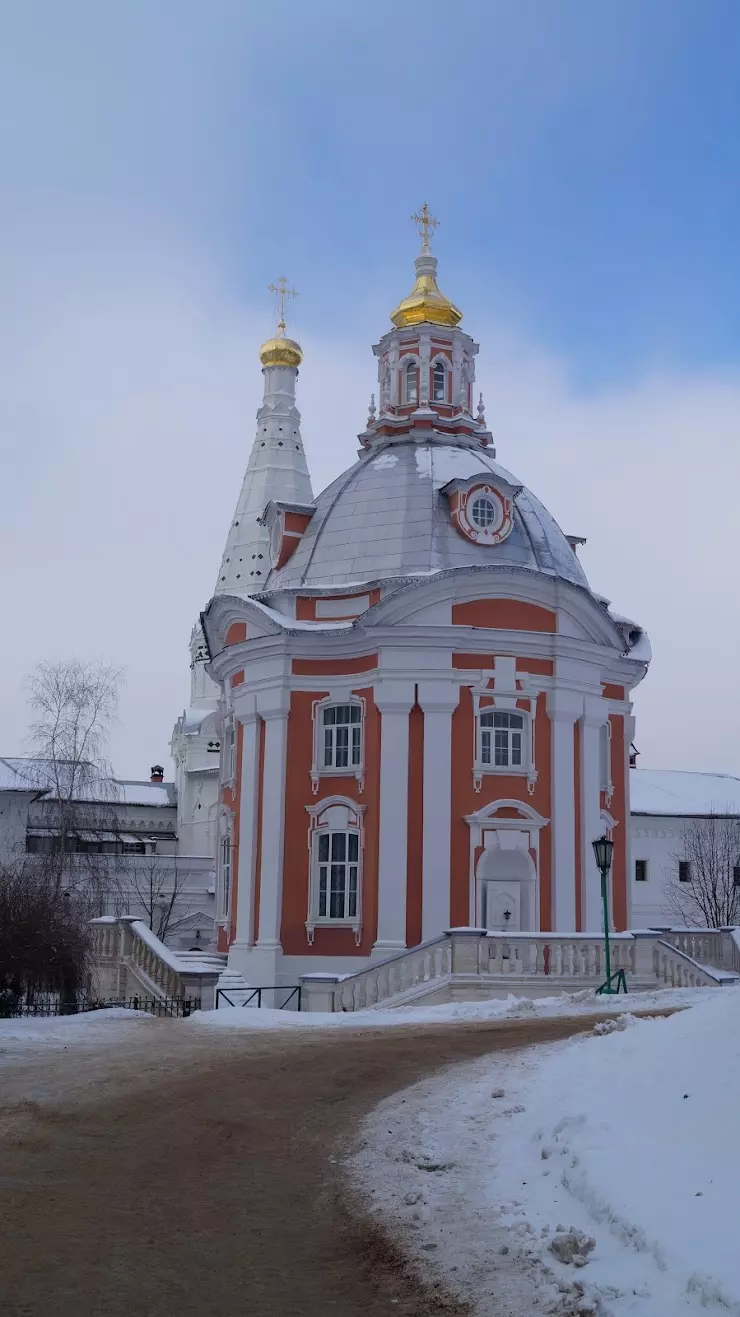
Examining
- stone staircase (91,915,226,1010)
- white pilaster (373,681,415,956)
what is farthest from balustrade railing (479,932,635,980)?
white pilaster (373,681,415,956)

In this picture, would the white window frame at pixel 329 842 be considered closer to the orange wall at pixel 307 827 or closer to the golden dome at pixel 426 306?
the orange wall at pixel 307 827

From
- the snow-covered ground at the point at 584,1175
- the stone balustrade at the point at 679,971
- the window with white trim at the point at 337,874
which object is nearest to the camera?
the snow-covered ground at the point at 584,1175

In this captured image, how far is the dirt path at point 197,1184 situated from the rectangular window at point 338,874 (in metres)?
13.5

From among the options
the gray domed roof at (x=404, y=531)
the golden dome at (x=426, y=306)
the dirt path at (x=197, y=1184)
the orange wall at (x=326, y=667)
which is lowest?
the dirt path at (x=197, y=1184)

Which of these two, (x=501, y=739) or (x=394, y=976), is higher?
(x=501, y=739)

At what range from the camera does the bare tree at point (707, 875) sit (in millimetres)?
49812

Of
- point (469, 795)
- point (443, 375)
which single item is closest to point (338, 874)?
point (469, 795)

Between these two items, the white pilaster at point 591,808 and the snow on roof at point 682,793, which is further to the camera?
the snow on roof at point 682,793

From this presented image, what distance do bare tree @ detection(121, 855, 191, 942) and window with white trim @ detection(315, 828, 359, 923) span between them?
19.9 meters

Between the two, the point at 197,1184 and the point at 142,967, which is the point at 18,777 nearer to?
the point at 142,967

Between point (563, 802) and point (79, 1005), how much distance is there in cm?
1140

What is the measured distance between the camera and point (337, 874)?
2909cm

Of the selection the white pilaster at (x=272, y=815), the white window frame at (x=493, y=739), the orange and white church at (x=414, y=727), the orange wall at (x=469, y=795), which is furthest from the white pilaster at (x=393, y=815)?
the white pilaster at (x=272, y=815)

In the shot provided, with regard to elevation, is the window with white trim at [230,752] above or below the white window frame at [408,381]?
below
